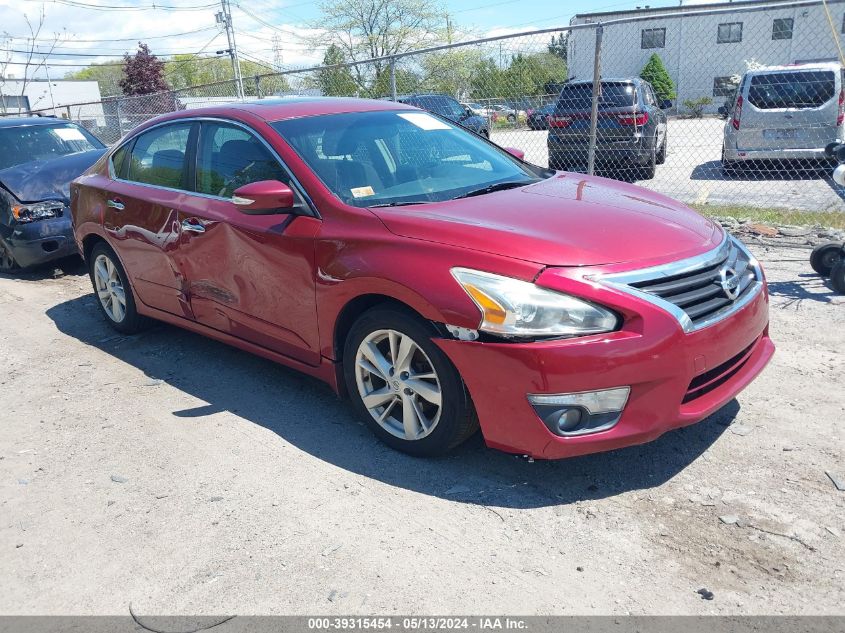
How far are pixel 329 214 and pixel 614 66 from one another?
4138 centimetres

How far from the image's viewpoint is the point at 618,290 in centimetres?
289

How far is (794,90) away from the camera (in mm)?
11344

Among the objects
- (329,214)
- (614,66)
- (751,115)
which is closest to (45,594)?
(329,214)

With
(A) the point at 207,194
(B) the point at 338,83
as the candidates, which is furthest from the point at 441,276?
(B) the point at 338,83

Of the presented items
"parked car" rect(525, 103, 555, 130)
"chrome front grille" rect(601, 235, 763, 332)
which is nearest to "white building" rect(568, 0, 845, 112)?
"parked car" rect(525, 103, 555, 130)

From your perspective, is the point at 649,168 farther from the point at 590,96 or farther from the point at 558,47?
the point at 558,47

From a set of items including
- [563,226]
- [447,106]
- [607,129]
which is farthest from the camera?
[447,106]

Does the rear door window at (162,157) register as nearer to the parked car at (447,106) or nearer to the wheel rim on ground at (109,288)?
the wheel rim on ground at (109,288)

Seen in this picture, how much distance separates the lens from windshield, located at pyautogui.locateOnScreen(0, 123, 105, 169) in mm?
8398

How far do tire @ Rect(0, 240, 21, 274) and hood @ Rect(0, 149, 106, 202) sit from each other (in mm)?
659

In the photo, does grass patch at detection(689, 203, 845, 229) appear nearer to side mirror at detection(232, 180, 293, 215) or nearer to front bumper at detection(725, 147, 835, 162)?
front bumper at detection(725, 147, 835, 162)

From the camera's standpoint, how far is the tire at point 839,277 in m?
5.41

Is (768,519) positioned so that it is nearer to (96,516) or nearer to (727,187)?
(96,516)

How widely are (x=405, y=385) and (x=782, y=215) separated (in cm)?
657
